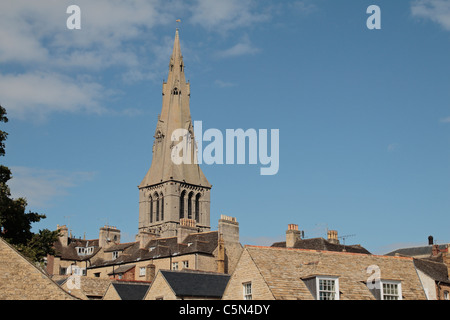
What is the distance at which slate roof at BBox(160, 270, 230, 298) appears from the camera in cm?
4350

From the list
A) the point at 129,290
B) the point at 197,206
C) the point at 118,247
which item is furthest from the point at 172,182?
the point at 129,290

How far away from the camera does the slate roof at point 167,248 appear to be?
8185 cm

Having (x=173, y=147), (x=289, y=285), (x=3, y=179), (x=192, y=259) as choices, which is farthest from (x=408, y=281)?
(x=173, y=147)

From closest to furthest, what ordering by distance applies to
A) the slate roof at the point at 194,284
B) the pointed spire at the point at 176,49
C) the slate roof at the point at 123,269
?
the slate roof at the point at 194,284
the slate roof at the point at 123,269
the pointed spire at the point at 176,49

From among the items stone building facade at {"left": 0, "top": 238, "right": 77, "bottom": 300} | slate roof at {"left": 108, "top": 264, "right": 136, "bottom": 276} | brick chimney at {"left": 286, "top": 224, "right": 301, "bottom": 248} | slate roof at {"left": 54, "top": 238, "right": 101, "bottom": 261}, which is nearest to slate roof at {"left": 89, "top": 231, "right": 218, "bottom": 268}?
slate roof at {"left": 108, "top": 264, "right": 136, "bottom": 276}

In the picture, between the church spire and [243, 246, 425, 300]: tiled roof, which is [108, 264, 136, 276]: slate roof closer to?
[243, 246, 425, 300]: tiled roof

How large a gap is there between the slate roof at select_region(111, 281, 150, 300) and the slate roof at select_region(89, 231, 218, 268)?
3032cm

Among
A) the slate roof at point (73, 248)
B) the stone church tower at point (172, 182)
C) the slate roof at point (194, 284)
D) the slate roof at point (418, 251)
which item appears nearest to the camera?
the slate roof at point (194, 284)

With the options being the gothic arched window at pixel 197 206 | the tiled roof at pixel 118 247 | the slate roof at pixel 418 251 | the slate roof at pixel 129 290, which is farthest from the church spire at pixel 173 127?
the slate roof at pixel 129 290

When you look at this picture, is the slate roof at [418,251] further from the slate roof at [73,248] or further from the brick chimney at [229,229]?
the slate roof at [73,248]

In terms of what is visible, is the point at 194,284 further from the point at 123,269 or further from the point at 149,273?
the point at 123,269

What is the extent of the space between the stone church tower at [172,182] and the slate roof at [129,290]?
81.1m
